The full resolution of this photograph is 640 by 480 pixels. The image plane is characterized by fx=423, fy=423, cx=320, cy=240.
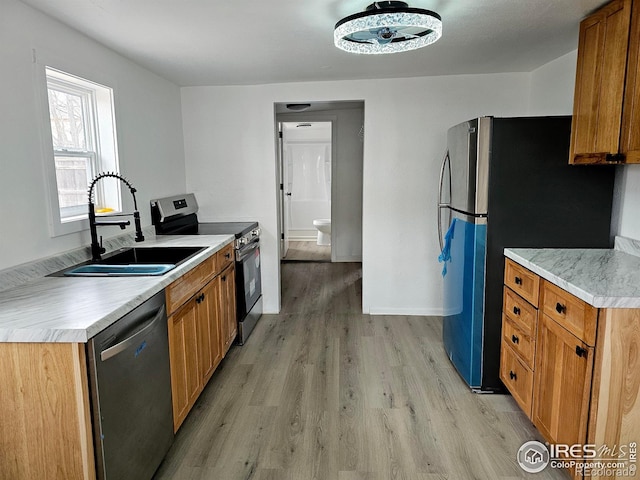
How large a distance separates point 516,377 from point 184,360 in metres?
1.80

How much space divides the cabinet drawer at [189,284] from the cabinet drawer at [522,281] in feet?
5.89

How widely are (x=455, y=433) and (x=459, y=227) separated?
1.22 m

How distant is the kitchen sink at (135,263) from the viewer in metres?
2.09

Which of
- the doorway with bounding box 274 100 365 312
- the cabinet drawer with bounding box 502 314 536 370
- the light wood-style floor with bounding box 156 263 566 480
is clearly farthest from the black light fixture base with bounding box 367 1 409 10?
the doorway with bounding box 274 100 365 312

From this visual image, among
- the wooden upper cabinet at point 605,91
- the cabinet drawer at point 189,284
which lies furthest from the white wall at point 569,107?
the cabinet drawer at point 189,284

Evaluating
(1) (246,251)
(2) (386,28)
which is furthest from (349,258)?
(2) (386,28)

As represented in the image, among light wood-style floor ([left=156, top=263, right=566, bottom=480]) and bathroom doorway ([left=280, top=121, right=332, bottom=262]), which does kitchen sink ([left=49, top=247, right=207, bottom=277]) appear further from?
bathroom doorway ([left=280, top=121, right=332, bottom=262])

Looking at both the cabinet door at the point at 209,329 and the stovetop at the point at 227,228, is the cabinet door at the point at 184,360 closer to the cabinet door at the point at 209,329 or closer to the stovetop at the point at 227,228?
the cabinet door at the point at 209,329

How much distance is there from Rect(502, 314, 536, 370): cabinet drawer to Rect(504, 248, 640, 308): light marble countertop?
0.36 metres

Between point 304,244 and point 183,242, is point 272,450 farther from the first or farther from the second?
point 304,244

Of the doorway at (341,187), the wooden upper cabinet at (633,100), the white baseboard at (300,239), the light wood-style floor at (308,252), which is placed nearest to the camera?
the wooden upper cabinet at (633,100)

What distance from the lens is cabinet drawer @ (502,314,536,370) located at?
2.15 meters

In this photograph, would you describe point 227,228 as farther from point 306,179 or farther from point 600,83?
point 306,179

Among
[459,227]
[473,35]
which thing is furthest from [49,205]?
[473,35]
